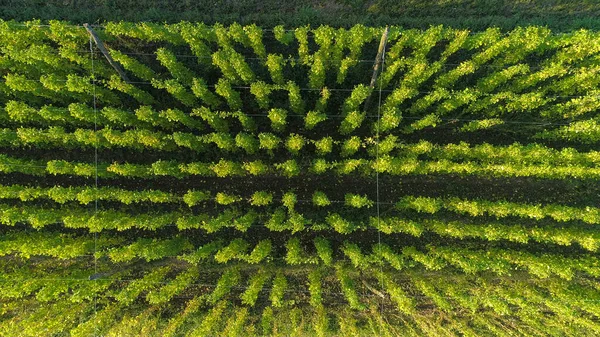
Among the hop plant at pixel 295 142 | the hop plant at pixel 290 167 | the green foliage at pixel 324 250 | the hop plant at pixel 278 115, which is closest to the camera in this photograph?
the hop plant at pixel 278 115

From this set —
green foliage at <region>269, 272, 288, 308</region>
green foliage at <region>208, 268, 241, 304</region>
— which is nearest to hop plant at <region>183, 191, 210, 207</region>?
green foliage at <region>208, 268, 241, 304</region>

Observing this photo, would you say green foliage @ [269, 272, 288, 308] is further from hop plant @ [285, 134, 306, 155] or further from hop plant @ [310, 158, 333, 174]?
hop plant @ [285, 134, 306, 155]

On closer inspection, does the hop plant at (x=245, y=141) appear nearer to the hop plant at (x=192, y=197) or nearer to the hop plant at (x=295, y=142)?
the hop plant at (x=295, y=142)

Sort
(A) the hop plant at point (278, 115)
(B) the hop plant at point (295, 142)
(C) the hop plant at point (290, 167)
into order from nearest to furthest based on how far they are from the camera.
→ (A) the hop plant at point (278, 115) < (B) the hop plant at point (295, 142) < (C) the hop plant at point (290, 167)

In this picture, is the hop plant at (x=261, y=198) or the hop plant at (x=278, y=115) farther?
the hop plant at (x=261, y=198)

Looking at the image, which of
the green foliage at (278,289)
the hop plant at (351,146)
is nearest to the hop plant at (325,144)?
the hop plant at (351,146)

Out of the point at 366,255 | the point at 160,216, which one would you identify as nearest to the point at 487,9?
the point at 366,255
